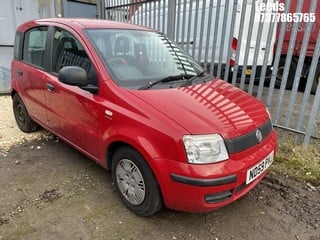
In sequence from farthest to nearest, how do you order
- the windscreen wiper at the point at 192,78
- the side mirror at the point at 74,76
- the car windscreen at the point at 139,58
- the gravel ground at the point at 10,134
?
the gravel ground at the point at 10,134
the windscreen wiper at the point at 192,78
the car windscreen at the point at 139,58
the side mirror at the point at 74,76

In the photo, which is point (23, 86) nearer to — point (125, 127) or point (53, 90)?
point (53, 90)

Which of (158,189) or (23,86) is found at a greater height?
(23,86)

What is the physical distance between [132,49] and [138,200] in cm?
156

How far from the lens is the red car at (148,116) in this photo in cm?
212

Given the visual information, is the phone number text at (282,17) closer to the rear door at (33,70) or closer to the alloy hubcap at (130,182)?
the alloy hubcap at (130,182)

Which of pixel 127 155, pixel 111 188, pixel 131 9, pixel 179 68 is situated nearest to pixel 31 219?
pixel 111 188

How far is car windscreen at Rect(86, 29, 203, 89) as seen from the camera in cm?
271

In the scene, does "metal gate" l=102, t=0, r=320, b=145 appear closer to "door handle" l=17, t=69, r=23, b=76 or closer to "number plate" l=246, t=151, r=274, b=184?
"number plate" l=246, t=151, r=274, b=184

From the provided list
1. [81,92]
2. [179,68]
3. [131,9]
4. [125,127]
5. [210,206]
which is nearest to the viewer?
[210,206]

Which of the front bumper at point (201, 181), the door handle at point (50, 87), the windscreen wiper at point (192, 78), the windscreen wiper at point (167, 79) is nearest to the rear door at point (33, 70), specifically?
the door handle at point (50, 87)

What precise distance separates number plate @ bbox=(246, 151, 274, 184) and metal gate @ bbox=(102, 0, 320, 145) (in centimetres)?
161

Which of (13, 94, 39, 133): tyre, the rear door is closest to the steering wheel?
the rear door

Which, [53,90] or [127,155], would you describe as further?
[53,90]

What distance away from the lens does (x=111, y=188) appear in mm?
2977
